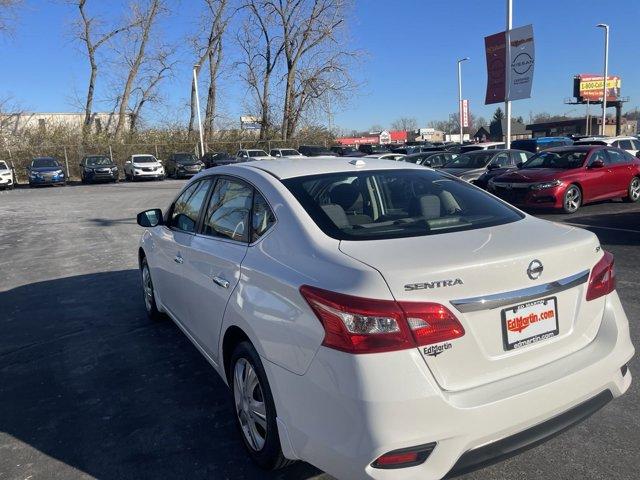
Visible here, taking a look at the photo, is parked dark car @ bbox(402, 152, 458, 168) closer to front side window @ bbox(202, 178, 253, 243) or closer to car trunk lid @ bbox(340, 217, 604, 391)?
front side window @ bbox(202, 178, 253, 243)

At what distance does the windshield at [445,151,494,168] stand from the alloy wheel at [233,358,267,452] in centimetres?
1407

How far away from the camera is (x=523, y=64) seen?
18797mm

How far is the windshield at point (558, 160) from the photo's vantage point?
41.1 ft

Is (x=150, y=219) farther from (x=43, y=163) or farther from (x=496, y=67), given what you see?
(x=43, y=163)

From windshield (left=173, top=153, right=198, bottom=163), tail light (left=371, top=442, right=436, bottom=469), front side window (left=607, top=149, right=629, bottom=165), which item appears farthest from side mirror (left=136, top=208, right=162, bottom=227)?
windshield (left=173, top=153, right=198, bottom=163)

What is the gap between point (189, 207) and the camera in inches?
165

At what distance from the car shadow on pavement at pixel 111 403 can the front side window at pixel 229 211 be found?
1.20 m

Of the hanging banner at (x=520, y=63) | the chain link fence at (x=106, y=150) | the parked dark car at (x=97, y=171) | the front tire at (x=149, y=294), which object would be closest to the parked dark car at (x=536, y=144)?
the hanging banner at (x=520, y=63)

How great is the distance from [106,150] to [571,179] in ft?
115

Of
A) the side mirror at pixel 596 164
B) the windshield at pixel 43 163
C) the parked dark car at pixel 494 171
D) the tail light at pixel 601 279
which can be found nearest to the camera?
the tail light at pixel 601 279

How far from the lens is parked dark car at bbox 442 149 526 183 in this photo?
15.4 metres

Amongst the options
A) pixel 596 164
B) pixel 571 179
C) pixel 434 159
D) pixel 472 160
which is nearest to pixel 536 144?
pixel 434 159

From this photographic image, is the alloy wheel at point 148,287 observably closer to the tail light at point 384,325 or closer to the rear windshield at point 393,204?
the rear windshield at point 393,204

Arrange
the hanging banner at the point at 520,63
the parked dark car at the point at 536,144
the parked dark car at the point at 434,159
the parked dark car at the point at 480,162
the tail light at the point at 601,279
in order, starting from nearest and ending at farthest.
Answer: the tail light at the point at 601,279 → the parked dark car at the point at 480,162 → the hanging banner at the point at 520,63 → the parked dark car at the point at 434,159 → the parked dark car at the point at 536,144
